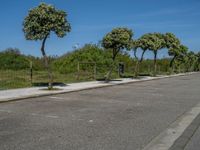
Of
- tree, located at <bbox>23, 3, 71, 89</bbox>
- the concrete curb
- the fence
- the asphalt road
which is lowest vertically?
the concrete curb

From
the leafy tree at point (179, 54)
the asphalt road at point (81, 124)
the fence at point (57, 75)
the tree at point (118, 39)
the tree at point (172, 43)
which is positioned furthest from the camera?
the leafy tree at point (179, 54)

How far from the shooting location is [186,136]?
27.2 feet

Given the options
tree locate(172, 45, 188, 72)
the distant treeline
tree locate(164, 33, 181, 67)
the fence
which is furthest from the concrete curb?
tree locate(172, 45, 188, 72)

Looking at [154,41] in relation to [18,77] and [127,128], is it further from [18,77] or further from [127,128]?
[127,128]

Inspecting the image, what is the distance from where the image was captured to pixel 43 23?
699 inches

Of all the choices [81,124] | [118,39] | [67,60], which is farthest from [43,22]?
[67,60]

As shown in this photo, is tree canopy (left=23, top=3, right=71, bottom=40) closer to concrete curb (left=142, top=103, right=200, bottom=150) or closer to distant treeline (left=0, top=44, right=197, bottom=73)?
concrete curb (left=142, top=103, right=200, bottom=150)

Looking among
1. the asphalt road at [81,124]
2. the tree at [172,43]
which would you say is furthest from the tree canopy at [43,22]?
the tree at [172,43]

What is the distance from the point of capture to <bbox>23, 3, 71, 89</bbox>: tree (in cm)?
1762

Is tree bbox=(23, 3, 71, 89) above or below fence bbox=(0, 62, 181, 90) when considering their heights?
above

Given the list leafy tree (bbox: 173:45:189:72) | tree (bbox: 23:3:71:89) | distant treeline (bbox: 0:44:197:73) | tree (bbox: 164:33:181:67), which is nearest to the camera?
tree (bbox: 23:3:71:89)

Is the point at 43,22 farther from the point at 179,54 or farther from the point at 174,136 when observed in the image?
the point at 179,54

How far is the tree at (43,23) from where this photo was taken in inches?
694

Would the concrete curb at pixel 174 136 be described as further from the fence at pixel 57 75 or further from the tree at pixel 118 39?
the tree at pixel 118 39
